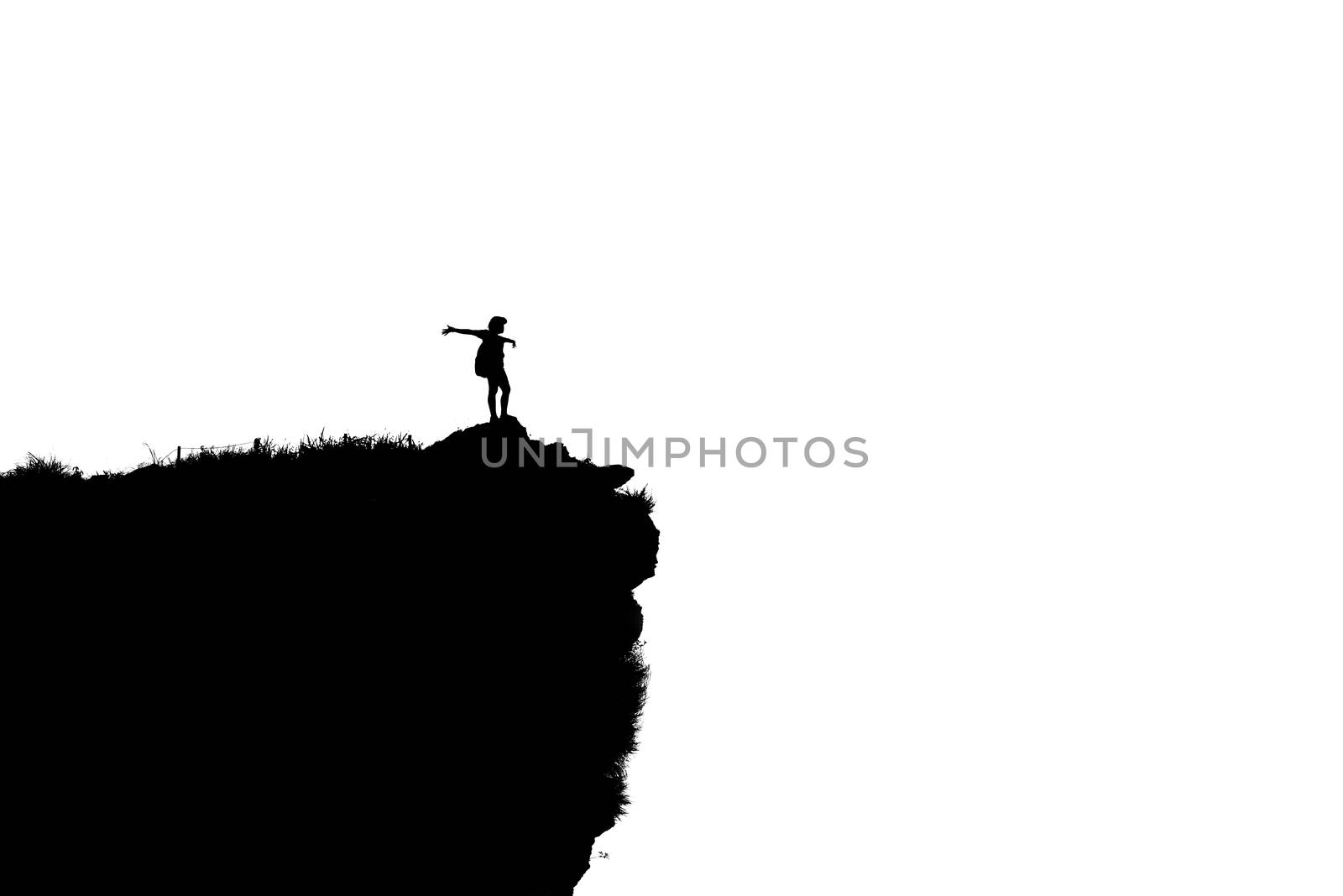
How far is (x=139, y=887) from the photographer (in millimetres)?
12820

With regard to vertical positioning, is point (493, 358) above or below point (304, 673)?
above

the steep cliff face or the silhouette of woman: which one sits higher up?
the silhouette of woman

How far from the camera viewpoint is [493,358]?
1744cm

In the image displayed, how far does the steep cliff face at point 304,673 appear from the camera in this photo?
12992 mm

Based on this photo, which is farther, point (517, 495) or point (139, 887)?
point (517, 495)

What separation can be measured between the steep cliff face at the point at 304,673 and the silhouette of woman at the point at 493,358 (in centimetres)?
157

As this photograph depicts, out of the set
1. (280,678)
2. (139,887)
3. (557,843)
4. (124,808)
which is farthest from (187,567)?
(557,843)

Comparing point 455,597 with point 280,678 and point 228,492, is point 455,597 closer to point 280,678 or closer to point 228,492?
point 280,678

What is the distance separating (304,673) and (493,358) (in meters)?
5.87

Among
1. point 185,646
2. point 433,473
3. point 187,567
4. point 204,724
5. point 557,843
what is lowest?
point 557,843

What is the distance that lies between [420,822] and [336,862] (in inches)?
42.1

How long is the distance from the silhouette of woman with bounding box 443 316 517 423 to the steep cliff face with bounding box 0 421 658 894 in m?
1.57

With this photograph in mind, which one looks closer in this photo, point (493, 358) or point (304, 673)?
point (304, 673)

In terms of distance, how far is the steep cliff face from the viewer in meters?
13.0
